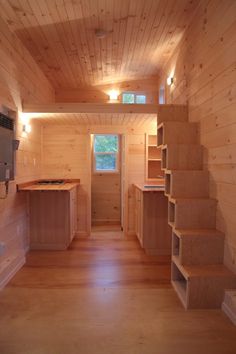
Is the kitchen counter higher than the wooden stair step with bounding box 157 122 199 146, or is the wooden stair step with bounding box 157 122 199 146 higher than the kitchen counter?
the wooden stair step with bounding box 157 122 199 146

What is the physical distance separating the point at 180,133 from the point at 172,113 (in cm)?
47

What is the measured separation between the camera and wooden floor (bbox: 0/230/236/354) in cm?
180

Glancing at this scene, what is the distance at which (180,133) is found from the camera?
2.99 meters

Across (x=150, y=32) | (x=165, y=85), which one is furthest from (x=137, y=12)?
(x=165, y=85)

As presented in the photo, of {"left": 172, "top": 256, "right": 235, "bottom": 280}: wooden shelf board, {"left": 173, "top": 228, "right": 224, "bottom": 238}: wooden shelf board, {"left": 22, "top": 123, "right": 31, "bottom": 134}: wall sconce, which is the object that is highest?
{"left": 22, "top": 123, "right": 31, "bottom": 134}: wall sconce

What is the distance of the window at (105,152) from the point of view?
586 cm

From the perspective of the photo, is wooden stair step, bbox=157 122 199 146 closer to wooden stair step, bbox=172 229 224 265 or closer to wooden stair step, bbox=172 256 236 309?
wooden stair step, bbox=172 229 224 265

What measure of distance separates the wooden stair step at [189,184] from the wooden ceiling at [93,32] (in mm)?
1836

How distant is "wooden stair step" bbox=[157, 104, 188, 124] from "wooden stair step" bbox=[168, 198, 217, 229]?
1227 millimetres

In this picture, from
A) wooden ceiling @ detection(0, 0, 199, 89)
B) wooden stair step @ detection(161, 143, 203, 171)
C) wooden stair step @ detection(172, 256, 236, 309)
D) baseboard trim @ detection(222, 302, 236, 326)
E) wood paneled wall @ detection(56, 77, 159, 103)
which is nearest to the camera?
baseboard trim @ detection(222, 302, 236, 326)

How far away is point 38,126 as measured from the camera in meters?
4.38

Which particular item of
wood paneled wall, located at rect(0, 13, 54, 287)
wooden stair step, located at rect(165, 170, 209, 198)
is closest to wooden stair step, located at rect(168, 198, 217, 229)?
wooden stair step, located at rect(165, 170, 209, 198)

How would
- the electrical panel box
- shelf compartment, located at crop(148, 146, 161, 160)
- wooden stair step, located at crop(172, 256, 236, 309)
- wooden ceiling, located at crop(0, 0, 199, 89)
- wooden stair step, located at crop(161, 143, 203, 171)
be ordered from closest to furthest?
wooden stair step, located at crop(172, 256, 236, 309) < the electrical panel box < wooden ceiling, located at crop(0, 0, 199, 89) < wooden stair step, located at crop(161, 143, 203, 171) < shelf compartment, located at crop(148, 146, 161, 160)

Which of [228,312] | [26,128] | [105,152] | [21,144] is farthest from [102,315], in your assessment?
[105,152]
